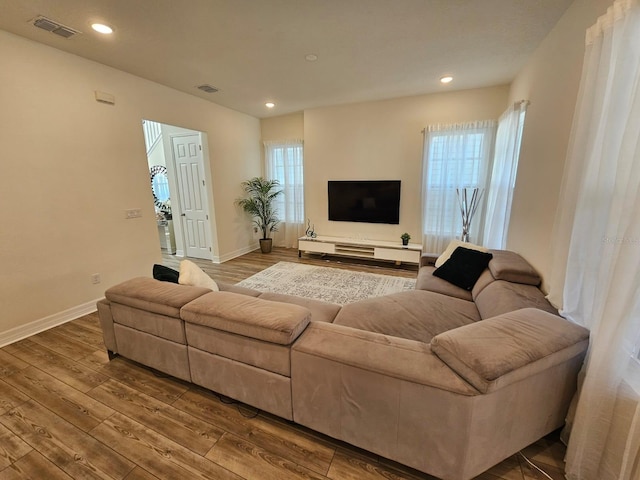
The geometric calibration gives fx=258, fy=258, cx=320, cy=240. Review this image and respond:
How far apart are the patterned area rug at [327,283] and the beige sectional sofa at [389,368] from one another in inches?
62.0

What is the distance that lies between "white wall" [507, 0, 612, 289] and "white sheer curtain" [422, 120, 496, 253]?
111 centimetres

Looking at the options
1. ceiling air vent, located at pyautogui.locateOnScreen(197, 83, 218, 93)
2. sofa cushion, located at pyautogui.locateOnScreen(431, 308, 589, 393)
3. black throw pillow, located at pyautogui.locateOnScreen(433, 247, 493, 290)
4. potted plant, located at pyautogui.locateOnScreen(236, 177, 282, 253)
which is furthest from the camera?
potted plant, located at pyautogui.locateOnScreen(236, 177, 282, 253)

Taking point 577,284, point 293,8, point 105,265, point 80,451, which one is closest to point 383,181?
point 293,8

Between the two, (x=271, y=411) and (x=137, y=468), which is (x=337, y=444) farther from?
(x=137, y=468)

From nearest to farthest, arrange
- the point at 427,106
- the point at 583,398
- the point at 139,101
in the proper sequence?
the point at 583,398 < the point at 139,101 < the point at 427,106

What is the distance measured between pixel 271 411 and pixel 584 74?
8.97ft

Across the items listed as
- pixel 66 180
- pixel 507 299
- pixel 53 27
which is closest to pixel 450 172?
pixel 507 299

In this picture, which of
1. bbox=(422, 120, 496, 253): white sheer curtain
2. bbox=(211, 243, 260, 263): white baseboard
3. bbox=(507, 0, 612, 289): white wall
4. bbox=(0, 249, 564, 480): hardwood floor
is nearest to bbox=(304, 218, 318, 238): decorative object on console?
bbox=(211, 243, 260, 263): white baseboard

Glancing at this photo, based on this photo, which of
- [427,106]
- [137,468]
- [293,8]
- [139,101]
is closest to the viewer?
[137,468]

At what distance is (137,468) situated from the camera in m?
1.33

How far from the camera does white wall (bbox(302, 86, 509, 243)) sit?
4086 millimetres

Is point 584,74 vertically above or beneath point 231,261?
above

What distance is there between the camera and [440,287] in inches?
100

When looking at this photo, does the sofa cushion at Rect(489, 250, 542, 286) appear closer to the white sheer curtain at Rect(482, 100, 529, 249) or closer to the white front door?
the white sheer curtain at Rect(482, 100, 529, 249)
